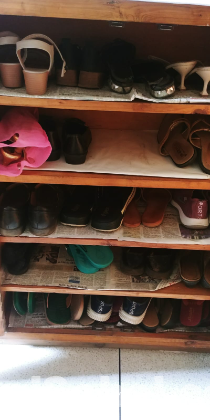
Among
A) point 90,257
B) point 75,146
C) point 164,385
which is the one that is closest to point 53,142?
point 75,146

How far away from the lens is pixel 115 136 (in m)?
1.10

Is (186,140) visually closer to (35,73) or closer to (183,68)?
(183,68)

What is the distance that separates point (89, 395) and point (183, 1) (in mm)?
1097

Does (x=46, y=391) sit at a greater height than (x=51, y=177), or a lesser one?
lesser

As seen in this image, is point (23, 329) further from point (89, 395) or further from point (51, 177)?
point (51, 177)

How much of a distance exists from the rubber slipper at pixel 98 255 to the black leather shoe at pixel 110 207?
0.16m

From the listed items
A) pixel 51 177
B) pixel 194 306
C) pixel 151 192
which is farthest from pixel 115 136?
pixel 194 306

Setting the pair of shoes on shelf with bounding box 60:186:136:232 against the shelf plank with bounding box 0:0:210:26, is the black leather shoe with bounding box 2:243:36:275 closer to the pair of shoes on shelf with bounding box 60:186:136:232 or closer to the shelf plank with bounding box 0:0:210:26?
the pair of shoes on shelf with bounding box 60:186:136:232

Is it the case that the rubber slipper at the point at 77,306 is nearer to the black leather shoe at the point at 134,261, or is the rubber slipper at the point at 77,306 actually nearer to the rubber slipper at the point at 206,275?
the black leather shoe at the point at 134,261

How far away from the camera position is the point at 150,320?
1.23 metres

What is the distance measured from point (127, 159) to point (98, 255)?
349 millimetres

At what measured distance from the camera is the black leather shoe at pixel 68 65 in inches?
32.3

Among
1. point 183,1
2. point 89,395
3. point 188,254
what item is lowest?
point 89,395

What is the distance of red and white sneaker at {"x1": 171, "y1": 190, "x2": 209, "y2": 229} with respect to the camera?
101 cm
